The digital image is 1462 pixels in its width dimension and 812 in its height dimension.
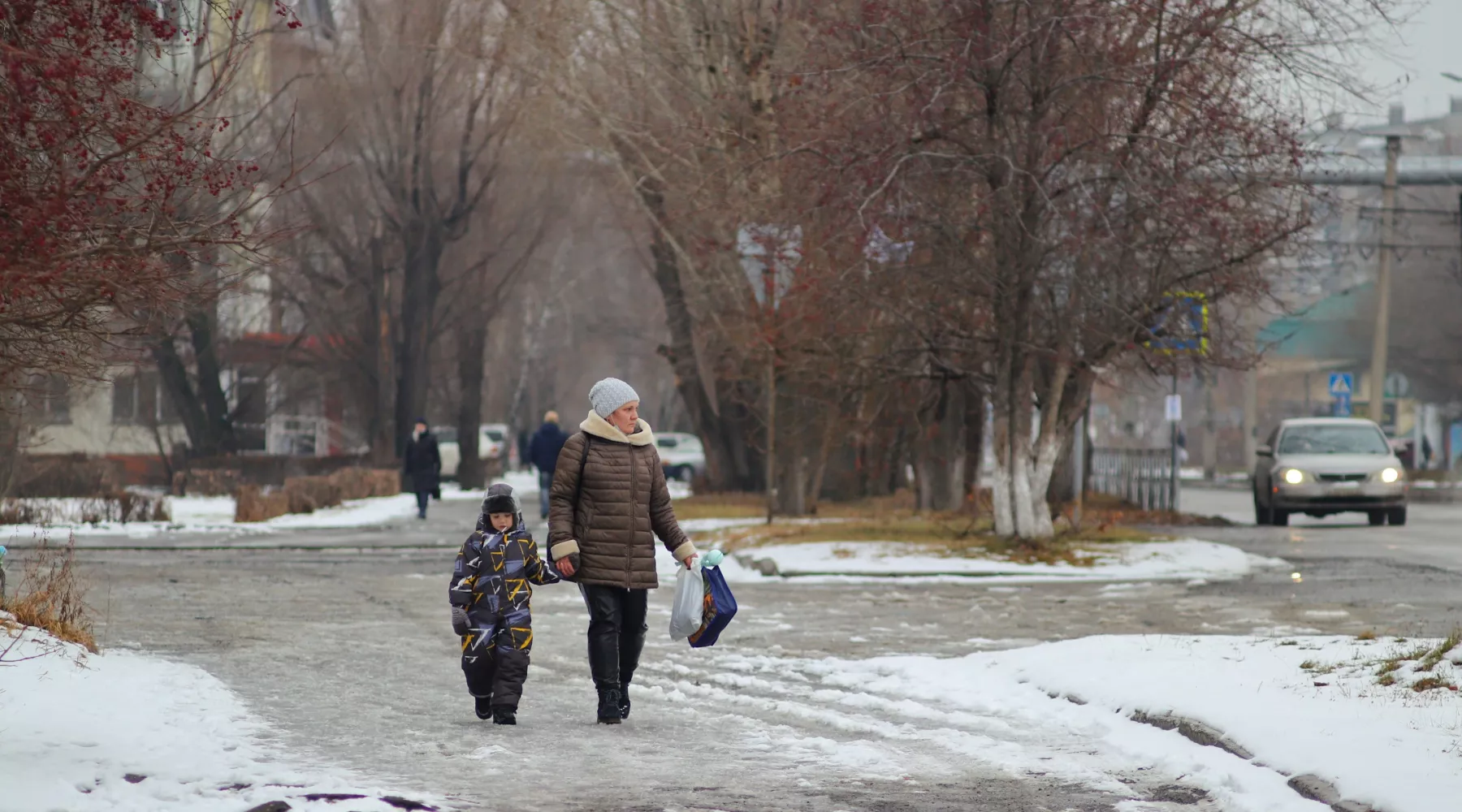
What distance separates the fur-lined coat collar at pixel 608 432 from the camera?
32.3 ft

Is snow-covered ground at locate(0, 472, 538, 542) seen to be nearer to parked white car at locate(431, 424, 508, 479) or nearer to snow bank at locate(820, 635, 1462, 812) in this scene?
parked white car at locate(431, 424, 508, 479)

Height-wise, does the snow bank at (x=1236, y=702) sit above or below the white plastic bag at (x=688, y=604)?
below

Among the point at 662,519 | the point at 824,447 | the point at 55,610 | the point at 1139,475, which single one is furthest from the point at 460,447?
the point at 662,519

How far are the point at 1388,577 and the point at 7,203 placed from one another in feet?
52.3

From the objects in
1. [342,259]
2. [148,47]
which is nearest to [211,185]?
[148,47]

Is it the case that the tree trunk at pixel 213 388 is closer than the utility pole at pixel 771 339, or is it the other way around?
the utility pole at pixel 771 339

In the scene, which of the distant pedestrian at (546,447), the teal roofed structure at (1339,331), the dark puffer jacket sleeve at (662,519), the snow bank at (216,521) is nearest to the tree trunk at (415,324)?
the snow bank at (216,521)

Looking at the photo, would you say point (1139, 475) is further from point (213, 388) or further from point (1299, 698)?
point (1299, 698)

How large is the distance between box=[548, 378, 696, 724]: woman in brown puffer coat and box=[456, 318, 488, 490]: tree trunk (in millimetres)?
40468

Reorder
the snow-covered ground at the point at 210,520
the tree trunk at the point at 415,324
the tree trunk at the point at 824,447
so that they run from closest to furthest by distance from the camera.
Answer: the snow-covered ground at the point at 210,520, the tree trunk at the point at 824,447, the tree trunk at the point at 415,324

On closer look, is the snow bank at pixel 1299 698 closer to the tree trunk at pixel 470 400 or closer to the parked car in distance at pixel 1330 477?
the parked car in distance at pixel 1330 477

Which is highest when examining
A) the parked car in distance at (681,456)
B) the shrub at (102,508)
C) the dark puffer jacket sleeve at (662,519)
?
the parked car in distance at (681,456)

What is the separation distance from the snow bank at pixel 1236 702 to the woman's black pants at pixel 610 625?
1556 millimetres

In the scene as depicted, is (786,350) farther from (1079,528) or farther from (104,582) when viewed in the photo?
(104,582)
